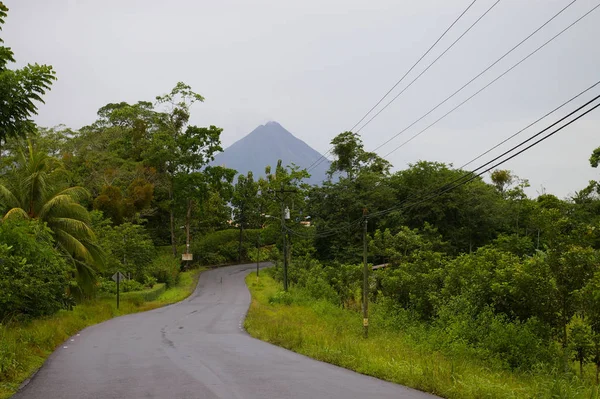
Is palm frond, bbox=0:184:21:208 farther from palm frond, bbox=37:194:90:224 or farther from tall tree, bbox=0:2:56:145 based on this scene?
tall tree, bbox=0:2:56:145

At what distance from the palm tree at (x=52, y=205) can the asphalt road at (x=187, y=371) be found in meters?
7.02

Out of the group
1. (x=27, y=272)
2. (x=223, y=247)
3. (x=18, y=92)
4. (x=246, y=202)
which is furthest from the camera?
(x=246, y=202)

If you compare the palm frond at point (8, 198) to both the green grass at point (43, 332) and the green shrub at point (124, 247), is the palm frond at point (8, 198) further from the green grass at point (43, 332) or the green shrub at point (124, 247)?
the green shrub at point (124, 247)

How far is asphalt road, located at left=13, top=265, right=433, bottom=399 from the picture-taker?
9828 millimetres

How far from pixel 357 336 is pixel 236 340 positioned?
491cm

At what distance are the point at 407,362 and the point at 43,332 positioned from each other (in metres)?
12.4

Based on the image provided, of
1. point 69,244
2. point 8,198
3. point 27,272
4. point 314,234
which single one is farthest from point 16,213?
point 314,234

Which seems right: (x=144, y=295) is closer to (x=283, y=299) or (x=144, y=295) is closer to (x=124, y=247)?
(x=124, y=247)

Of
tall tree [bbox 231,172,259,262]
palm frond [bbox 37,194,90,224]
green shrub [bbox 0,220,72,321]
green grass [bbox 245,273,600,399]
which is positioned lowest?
green grass [bbox 245,273,600,399]

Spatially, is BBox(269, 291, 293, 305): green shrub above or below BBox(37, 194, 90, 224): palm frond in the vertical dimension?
below

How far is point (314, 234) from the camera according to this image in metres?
52.9

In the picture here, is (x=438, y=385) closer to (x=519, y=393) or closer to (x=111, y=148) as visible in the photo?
(x=519, y=393)

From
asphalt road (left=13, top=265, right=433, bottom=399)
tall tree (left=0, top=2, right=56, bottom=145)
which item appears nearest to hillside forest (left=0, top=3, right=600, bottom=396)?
tall tree (left=0, top=2, right=56, bottom=145)

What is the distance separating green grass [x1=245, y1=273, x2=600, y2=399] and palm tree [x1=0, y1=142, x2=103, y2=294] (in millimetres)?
10313
